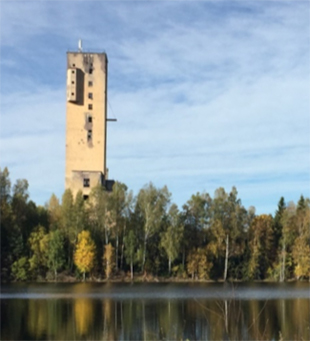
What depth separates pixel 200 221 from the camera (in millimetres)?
60062

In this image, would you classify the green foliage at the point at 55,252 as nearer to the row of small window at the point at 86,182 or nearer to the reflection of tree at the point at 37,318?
the row of small window at the point at 86,182

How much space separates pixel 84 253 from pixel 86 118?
66.4 ft

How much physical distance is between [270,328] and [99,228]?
3861 cm

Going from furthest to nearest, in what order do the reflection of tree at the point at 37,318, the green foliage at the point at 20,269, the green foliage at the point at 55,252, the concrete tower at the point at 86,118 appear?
the concrete tower at the point at 86,118 → the green foliage at the point at 55,252 → the green foliage at the point at 20,269 → the reflection of tree at the point at 37,318

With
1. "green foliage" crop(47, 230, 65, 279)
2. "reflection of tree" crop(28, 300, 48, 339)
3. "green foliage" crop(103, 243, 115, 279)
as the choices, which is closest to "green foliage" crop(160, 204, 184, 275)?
"green foliage" crop(103, 243, 115, 279)

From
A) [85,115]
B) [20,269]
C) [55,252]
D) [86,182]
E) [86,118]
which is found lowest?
[20,269]

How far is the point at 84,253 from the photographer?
53.8 meters

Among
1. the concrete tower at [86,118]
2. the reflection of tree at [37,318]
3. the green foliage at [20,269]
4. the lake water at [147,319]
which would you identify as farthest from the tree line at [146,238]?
the reflection of tree at [37,318]

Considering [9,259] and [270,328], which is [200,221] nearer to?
[9,259]

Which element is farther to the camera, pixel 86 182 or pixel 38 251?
pixel 86 182

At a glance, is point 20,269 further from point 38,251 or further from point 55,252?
point 55,252

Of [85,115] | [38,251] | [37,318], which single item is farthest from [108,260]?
[37,318]

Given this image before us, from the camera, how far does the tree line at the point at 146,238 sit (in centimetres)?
5406

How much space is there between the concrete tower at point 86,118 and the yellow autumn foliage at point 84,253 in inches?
385
